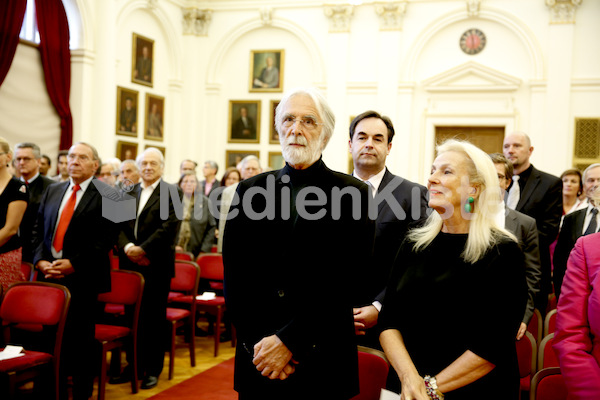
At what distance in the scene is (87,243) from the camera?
14.6 ft

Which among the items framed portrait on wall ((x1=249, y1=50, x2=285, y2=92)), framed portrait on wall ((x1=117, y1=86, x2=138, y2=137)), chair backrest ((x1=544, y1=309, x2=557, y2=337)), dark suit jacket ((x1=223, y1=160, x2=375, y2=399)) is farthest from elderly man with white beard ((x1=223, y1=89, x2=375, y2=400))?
framed portrait on wall ((x1=249, y1=50, x2=285, y2=92))

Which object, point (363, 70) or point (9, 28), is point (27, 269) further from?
point (363, 70)

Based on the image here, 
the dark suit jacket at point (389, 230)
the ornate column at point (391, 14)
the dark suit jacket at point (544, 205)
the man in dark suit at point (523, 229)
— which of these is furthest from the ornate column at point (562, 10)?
the dark suit jacket at point (389, 230)

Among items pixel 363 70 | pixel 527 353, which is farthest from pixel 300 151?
pixel 363 70

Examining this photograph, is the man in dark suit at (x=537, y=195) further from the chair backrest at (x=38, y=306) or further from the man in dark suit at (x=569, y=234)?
the chair backrest at (x=38, y=306)

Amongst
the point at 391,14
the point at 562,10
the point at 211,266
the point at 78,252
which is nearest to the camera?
the point at 78,252

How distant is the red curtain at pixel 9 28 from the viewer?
9305mm

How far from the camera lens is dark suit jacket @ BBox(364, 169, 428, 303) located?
321cm

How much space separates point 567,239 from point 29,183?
5.91 metres

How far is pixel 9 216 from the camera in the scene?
14.6 feet

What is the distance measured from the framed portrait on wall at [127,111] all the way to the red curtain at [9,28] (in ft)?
9.05

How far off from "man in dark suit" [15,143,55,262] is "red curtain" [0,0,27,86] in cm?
368

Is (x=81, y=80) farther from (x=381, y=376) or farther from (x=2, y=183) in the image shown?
(x=381, y=376)

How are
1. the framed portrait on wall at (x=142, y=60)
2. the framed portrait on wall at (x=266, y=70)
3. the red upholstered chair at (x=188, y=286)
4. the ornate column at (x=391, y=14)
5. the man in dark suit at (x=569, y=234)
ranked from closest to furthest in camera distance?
the man in dark suit at (x=569, y=234)
the red upholstered chair at (x=188, y=286)
the framed portrait on wall at (x=142, y=60)
the ornate column at (x=391, y=14)
the framed portrait on wall at (x=266, y=70)
